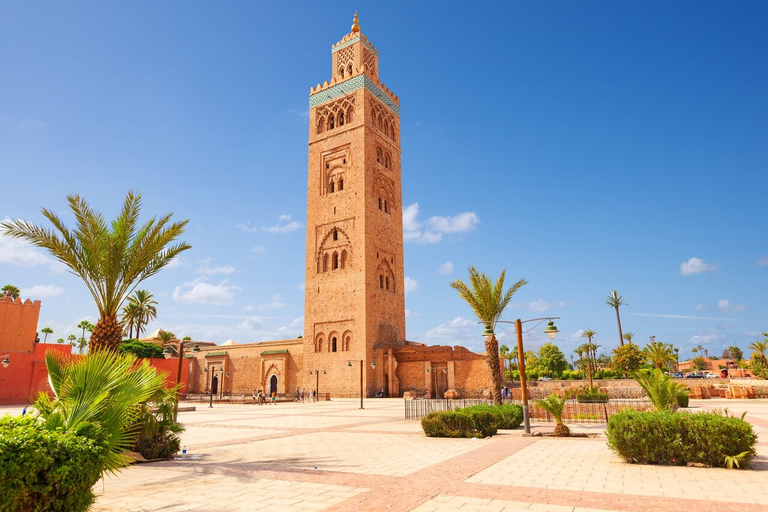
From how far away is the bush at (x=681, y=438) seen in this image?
7184 millimetres

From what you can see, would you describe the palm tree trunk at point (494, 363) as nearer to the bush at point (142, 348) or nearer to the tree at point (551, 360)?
the bush at point (142, 348)

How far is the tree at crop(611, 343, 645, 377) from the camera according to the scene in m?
44.6

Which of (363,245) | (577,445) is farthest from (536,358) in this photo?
(577,445)

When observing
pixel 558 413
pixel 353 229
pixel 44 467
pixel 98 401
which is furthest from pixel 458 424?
pixel 353 229

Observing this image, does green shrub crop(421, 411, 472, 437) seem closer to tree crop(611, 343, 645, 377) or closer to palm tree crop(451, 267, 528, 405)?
palm tree crop(451, 267, 528, 405)

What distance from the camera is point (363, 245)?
36000 mm

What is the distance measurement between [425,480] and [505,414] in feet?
22.7

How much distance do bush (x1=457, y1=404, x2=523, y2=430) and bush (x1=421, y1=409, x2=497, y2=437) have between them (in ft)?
1.44

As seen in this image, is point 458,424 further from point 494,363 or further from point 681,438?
point 494,363

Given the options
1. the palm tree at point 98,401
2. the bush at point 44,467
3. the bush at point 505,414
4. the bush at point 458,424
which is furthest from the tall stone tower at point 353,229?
the bush at point 44,467

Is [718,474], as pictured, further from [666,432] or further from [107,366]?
[107,366]

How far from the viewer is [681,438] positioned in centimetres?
743

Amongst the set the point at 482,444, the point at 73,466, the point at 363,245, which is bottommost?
the point at 482,444

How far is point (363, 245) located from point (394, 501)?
101ft
